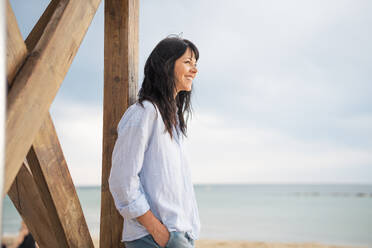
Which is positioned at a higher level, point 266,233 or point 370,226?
point 266,233

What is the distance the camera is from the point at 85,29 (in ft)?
3.88

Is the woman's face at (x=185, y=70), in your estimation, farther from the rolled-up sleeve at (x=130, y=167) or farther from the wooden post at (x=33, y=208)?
the wooden post at (x=33, y=208)

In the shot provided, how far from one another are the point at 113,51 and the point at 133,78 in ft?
0.50

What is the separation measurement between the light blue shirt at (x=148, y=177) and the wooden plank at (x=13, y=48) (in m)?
0.46

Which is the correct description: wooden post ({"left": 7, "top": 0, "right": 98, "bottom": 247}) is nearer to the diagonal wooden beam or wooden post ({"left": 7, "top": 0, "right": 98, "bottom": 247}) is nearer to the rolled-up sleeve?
the diagonal wooden beam

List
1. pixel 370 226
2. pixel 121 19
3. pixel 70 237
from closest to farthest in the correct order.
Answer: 1. pixel 70 237
2. pixel 121 19
3. pixel 370 226

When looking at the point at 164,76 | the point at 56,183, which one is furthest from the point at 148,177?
the point at 164,76

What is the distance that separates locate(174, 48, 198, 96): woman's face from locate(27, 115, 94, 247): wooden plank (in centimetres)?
60

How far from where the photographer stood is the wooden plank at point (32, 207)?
1.41 metres

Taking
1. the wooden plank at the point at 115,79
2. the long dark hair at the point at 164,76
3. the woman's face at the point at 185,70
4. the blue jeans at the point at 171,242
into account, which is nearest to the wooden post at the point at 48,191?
the wooden plank at the point at 115,79

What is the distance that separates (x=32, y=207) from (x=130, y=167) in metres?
0.54

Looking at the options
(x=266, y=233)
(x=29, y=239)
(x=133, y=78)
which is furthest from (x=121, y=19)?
(x=266, y=233)

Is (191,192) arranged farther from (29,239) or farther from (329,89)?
(329,89)

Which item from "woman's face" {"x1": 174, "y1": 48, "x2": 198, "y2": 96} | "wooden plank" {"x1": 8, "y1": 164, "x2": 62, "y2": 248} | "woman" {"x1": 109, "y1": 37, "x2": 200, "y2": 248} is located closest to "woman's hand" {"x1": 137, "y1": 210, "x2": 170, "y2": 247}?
"woman" {"x1": 109, "y1": 37, "x2": 200, "y2": 248}
